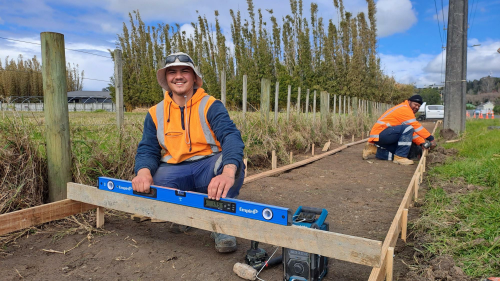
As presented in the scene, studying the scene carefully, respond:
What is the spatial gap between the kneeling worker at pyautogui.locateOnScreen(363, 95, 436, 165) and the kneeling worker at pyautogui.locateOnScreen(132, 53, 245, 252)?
5.13m

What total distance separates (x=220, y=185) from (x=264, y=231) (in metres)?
0.39

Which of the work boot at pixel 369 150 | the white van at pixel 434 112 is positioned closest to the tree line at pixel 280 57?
the white van at pixel 434 112

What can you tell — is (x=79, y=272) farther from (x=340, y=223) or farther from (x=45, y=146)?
(x=340, y=223)

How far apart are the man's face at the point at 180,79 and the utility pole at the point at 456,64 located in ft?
31.7

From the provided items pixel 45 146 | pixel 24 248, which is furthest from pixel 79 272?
pixel 45 146

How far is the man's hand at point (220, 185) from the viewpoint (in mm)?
2057

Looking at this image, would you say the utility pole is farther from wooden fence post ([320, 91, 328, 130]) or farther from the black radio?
the black radio

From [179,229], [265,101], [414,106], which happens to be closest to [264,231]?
[179,229]

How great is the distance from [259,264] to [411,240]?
145 cm

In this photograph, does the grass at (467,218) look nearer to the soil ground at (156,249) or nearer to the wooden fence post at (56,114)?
the soil ground at (156,249)

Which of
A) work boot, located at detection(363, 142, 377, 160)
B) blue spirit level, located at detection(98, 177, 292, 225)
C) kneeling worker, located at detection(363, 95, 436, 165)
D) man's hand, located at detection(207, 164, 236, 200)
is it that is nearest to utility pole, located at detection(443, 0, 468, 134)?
kneeling worker, located at detection(363, 95, 436, 165)

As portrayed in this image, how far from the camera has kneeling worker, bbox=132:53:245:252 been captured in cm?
267

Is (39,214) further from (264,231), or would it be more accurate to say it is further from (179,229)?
(264,231)

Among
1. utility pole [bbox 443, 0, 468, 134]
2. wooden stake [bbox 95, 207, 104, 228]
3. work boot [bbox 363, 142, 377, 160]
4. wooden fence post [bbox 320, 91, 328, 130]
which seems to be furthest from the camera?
wooden fence post [bbox 320, 91, 328, 130]
